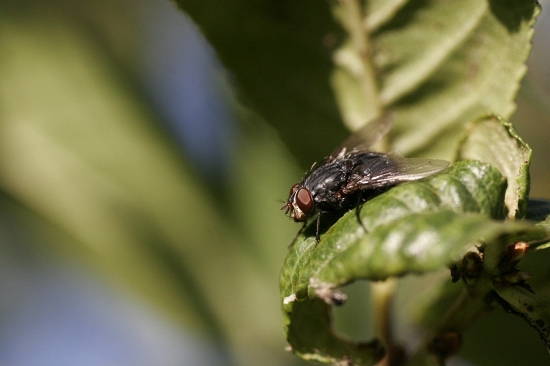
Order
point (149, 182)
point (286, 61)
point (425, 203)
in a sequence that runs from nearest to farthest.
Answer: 1. point (425, 203)
2. point (286, 61)
3. point (149, 182)

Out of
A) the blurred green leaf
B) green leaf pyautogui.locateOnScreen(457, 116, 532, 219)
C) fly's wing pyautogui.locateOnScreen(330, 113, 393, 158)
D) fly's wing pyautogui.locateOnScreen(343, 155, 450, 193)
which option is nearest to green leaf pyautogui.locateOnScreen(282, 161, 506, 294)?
green leaf pyautogui.locateOnScreen(457, 116, 532, 219)

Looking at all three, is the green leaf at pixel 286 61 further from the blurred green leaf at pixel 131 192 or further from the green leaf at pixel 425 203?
the blurred green leaf at pixel 131 192

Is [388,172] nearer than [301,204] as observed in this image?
Yes

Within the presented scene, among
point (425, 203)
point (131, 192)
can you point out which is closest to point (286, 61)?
point (425, 203)

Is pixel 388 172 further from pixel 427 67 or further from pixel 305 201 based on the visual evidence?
pixel 427 67

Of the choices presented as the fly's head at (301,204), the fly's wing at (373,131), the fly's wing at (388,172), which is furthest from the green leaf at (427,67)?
the fly's head at (301,204)

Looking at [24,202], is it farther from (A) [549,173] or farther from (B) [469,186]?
(A) [549,173]

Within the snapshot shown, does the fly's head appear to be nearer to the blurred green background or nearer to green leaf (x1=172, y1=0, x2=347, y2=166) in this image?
green leaf (x1=172, y1=0, x2=347, y2=166)
